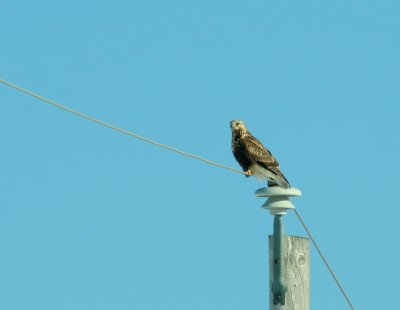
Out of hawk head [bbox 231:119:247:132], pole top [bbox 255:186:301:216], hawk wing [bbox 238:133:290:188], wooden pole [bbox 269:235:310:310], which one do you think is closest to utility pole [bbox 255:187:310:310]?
wooden pole [bbox 269:235:310:310]

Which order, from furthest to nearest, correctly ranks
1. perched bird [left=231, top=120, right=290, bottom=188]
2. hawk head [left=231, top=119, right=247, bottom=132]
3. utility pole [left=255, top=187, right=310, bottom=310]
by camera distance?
hawk head [left=231, top=119, right=247, bottom=132] → perched bird [left=231, top=120, right=290, bottom=188] → utility pole [left=255, top=187, right=310, bottom=310]

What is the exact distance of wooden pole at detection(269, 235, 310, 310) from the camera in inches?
289

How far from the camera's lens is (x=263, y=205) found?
7.73m

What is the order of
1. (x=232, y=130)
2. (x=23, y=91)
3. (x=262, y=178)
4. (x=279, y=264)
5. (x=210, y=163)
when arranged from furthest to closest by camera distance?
(x=232, y=130) → (x=262, y=178) → (x=210, y=163) → (x=279, y=264) → (x=23, y=91)

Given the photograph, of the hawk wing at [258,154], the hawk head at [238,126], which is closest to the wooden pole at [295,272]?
the hawk wing at [258,154]

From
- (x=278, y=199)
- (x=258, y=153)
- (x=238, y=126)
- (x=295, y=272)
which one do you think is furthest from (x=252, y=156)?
(x=295, y=272)

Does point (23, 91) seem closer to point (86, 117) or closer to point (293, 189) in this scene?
point (86, 117)

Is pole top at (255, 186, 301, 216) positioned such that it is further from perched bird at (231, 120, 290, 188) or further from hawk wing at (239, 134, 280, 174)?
hawk wing at (239, 134, 280, 174)

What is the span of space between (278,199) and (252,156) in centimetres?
481

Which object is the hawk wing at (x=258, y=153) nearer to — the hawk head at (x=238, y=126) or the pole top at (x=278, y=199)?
the hawk head at (x=238, y=126)

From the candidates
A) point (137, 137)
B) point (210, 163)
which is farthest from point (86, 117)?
point (210, 163)

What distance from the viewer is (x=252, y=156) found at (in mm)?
12477

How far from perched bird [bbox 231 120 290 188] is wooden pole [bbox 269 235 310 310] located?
11.4ft

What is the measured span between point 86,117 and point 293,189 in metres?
1.71
